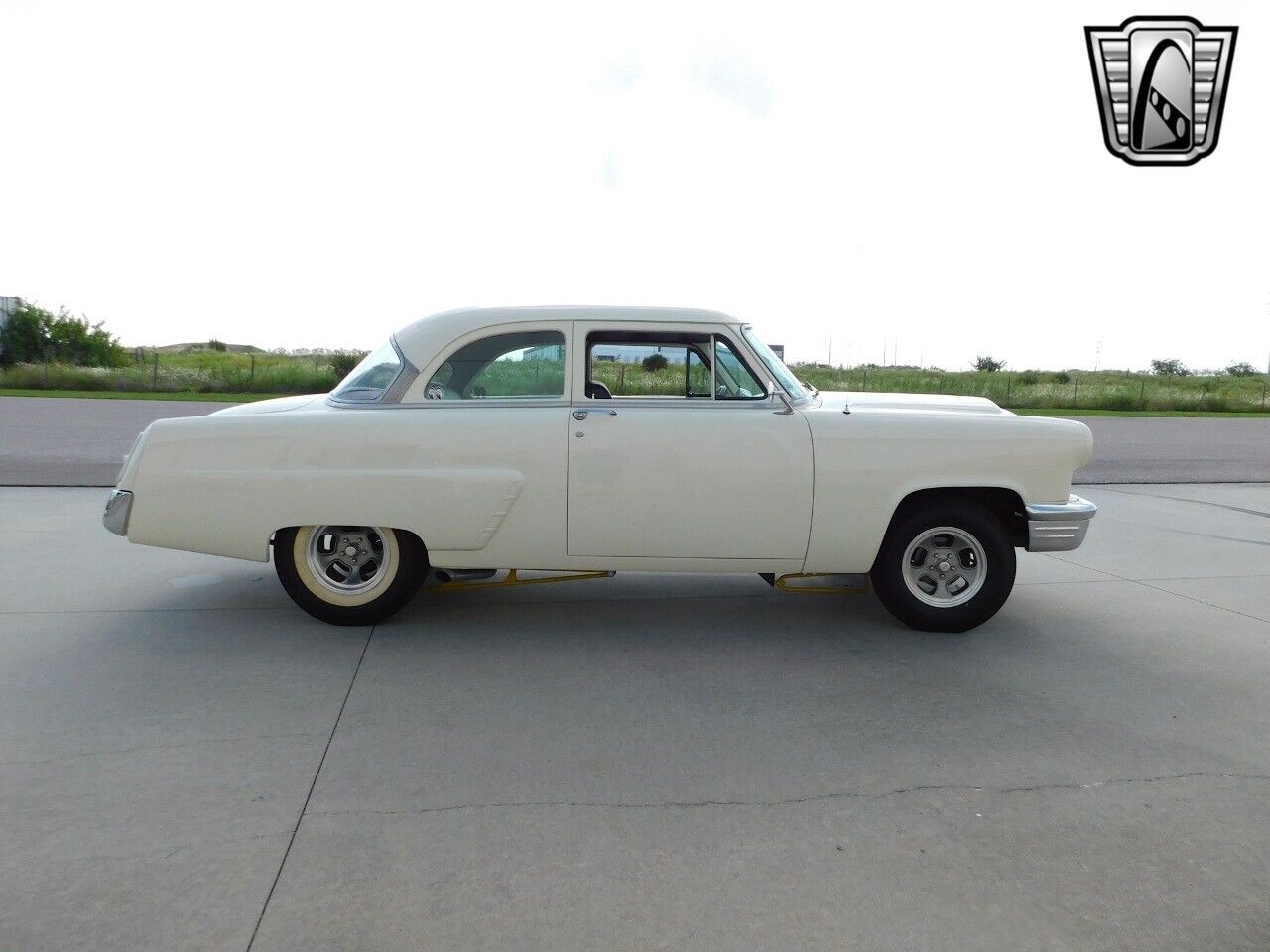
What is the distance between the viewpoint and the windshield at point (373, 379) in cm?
513

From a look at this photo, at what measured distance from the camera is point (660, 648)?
4.83 meters

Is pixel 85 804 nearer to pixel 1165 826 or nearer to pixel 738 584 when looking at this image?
pixel 1165 826

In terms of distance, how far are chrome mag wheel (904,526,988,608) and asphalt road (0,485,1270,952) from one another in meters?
0.23

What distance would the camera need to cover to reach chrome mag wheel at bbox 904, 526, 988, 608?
512cm

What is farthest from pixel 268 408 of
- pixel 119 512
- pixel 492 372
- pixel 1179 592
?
pixel 1179 592

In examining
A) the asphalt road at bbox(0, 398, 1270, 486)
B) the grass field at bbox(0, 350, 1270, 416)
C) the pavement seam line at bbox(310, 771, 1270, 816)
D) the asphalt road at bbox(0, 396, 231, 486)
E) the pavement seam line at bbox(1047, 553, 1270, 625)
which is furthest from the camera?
the grass field at bbox(0, 350, 1270, 416)

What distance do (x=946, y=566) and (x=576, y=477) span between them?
2.07 meters

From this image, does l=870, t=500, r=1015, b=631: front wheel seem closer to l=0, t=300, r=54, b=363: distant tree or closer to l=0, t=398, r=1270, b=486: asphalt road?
l=0, t=398, r=1270, b=486: asphalt road

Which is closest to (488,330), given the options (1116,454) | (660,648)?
(660,648)

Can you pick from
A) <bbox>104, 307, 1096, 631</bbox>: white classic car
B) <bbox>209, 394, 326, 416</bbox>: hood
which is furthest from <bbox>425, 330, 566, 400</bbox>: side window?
<bbox>209, 394, 326, 416</bbox>: hood

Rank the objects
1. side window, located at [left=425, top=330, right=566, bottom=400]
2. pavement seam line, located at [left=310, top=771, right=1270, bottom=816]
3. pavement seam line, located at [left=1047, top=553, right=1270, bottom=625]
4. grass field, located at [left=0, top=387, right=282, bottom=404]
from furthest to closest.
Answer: grass field, located at [left=0, top=387, right=282, bottom=404]
pavement seam line, located at [left=1047, top=553, right=1270, bottom=625]
side window, located at [left=425, top=330, right=566, bottom=400]
pavement seam line, located at [left=310, top=771, right=1270, bottom=816]

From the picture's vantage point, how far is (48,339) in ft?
173

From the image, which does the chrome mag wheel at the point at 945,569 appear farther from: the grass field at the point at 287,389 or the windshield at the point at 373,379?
the grass field at the point at 287,389

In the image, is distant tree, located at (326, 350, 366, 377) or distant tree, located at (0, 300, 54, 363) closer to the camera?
distant tree, located at (326, 350, 366, 377)
